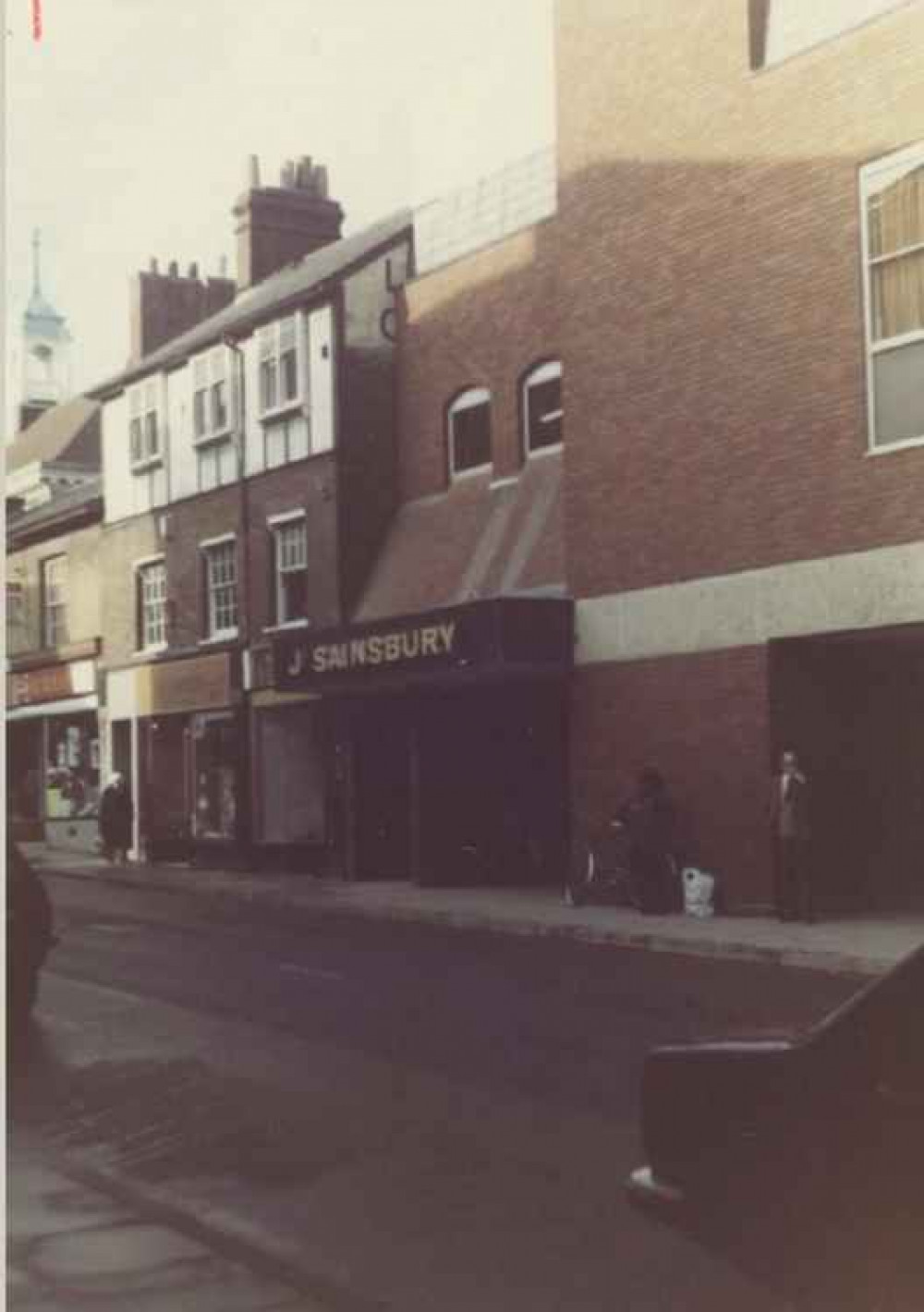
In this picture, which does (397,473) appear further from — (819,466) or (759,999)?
(759,999)

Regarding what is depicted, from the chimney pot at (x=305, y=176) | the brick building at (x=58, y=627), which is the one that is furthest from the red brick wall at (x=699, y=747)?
the chimney pot at (x=305, y=176)

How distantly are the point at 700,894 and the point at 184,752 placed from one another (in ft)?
50.3

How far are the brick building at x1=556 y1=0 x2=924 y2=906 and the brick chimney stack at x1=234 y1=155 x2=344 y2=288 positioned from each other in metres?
12.2

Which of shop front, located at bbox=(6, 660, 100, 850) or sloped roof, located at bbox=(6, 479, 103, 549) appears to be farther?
sloped roof, located at bbox=(6, 479, 103, 549)

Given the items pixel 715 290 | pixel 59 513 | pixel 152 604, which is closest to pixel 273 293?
pixel 152 604

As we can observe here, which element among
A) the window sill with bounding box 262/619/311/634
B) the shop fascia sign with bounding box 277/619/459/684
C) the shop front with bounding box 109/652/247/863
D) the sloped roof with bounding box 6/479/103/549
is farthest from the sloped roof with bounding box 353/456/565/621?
the sloped roof with bounding box 6/479/103/549

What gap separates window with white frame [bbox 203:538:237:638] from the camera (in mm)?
32219

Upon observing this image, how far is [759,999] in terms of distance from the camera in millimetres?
13297

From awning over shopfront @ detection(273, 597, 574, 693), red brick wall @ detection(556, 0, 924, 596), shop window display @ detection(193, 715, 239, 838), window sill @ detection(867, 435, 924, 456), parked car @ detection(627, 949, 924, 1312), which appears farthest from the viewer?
shop window display @ detection(193, 715, 239, 838)

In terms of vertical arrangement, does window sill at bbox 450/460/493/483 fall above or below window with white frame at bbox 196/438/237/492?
below

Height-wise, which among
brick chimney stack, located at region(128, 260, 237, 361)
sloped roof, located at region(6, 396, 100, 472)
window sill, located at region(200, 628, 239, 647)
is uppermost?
brick chimney stack, located at region(128, 260, 237, 361)

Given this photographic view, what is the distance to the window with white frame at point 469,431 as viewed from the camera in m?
27.1

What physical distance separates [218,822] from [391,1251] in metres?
26.4

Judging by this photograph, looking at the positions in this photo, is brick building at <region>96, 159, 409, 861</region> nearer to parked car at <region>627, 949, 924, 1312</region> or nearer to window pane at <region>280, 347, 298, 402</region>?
window pane at <region>280, 347, 298, 402</region>
